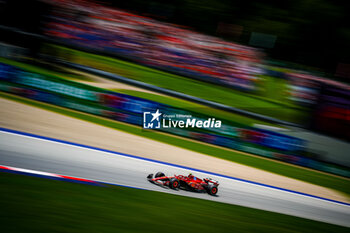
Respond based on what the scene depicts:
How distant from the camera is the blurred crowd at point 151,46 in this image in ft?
58.4

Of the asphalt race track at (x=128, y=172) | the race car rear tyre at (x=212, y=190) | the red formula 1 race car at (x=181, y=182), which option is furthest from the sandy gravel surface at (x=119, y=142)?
the red formula 1 race car at (x=181, y=182)

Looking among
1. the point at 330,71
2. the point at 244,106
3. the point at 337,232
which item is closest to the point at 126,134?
the point at 337,232

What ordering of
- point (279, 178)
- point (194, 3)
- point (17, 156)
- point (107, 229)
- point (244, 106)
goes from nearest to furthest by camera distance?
point (107, 229) → point (17, 156) → point (279, 178) → point (244, 106) → point (194, 3)

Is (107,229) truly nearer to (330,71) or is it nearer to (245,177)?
(245,177)

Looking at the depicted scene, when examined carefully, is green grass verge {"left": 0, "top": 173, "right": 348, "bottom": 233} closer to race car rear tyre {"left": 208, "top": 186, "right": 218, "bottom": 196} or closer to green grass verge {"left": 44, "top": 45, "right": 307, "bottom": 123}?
race car rear tyre {"left": 208, "top": 186, "right": 218, "bottom": 196}

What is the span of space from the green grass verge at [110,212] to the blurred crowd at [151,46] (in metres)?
12.4

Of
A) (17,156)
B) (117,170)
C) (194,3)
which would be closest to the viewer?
(17,156)

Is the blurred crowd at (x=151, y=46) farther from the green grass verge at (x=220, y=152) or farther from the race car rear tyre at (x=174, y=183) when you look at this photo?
the race car rear tyre at (x=174, y=183)

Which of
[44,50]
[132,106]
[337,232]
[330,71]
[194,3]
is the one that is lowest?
[337,232]

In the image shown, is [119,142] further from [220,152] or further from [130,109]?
[220,152]

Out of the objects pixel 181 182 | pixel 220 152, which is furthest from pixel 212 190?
pixel 220 152

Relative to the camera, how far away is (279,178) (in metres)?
9.57

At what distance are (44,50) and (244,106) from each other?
9.36m

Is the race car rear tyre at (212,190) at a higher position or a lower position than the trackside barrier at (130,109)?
lower
